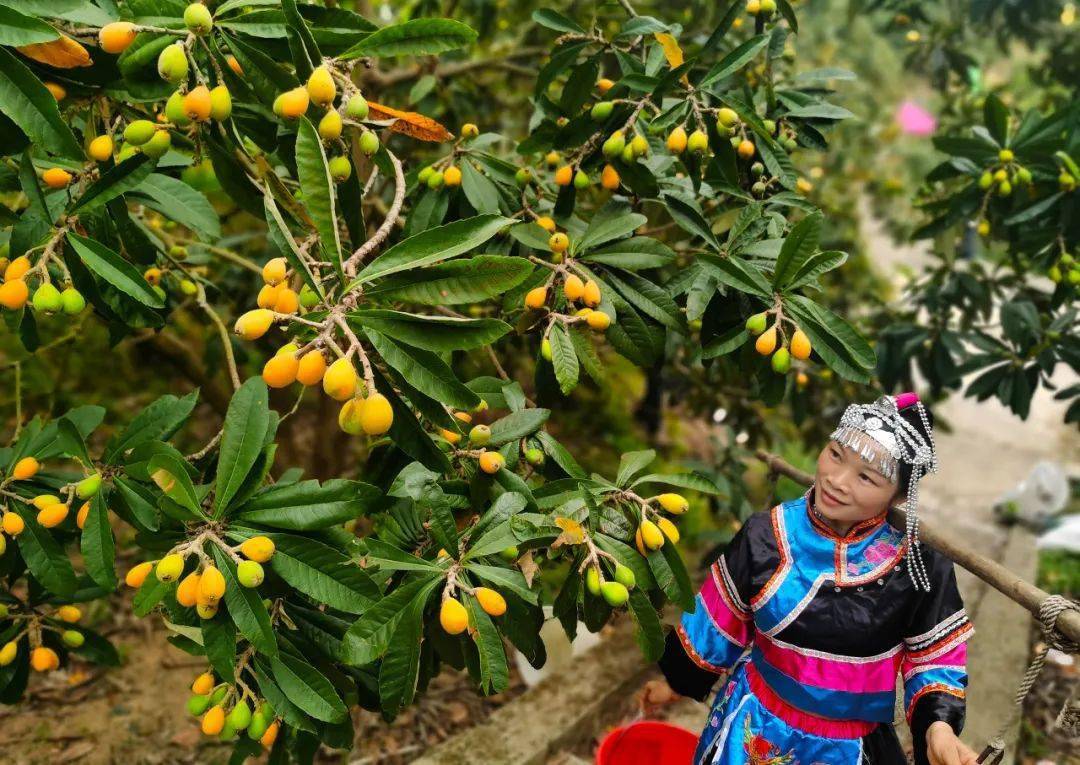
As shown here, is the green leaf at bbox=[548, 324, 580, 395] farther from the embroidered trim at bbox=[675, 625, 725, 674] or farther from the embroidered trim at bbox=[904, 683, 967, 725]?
the embroidered trim at bbox=[904, 683, 967, 725]

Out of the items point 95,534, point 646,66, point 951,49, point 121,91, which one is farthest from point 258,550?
point 951,49

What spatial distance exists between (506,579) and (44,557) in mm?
776

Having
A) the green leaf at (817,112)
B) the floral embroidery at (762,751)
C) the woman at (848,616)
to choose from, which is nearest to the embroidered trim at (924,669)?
the woman at (848,616)

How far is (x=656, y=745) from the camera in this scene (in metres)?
1.67

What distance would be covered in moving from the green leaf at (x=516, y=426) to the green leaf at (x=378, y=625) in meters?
0.28

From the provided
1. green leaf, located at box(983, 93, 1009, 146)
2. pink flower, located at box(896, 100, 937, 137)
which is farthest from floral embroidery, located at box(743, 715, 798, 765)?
pink flower, located at box(896, 100, 937, 137)

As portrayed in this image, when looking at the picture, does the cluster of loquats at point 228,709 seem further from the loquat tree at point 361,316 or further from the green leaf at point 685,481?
the green leaf at point 685,481

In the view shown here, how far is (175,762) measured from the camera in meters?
2.04

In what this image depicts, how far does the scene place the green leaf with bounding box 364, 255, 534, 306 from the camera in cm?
92

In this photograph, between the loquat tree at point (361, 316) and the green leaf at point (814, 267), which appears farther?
the green leaf at point (814, 267)

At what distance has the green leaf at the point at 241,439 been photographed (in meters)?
1.02

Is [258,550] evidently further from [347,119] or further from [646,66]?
[646,66]

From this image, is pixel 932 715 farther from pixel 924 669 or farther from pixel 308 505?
pixel 308 505

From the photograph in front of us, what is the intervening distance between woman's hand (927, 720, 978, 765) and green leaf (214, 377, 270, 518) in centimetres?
116
